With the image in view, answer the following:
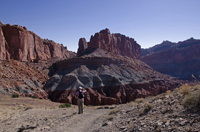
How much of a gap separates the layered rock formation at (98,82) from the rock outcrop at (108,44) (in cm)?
2191

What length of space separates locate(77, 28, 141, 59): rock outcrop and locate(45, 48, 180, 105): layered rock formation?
71.9 feet

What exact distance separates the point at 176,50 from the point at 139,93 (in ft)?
382

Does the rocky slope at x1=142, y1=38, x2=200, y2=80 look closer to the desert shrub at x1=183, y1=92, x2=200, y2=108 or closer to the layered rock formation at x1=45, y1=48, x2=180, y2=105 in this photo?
the layered rock formation at x1=45, y1=48, x2=180, y2=105

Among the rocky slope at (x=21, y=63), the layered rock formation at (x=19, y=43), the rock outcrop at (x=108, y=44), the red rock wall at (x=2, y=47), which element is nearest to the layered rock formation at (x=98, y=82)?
the rocky slope at (x=21, y=63)

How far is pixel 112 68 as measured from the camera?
67.4 meters

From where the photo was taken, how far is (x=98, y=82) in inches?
2228

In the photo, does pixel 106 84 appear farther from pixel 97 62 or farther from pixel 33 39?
pixel 33 39

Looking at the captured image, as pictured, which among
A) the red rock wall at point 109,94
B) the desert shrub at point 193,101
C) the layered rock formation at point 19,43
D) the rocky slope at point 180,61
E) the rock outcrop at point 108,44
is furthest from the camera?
the rocky slope at point 180,61

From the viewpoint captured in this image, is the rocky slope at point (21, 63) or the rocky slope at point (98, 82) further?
the rocky slope at point (98, 82)

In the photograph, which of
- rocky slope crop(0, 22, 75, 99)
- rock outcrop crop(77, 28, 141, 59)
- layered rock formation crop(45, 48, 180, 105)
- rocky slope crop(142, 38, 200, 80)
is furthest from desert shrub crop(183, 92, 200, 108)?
rocky slope crop(142, 38, 200, 80)

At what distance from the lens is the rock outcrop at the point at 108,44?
89.8 meters

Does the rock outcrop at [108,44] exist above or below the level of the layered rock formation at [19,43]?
above

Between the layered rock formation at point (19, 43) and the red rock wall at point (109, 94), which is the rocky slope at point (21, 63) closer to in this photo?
the layered rock formation at point (19, 43)

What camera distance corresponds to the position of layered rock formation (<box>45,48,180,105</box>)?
4906 cm
